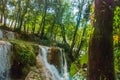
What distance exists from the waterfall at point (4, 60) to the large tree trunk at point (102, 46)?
1003cm

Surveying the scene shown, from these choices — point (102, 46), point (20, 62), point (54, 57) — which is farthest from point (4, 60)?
point (102, 46)

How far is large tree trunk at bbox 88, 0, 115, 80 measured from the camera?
9.09ft

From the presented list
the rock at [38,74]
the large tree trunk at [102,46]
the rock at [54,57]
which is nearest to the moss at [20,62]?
the rock at [38,74]

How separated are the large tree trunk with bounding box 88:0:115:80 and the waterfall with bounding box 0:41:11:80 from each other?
10.0m

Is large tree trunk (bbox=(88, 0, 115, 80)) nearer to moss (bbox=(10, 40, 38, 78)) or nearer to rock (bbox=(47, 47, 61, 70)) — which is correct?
moss (bbox=(10, 40, 38, 78))

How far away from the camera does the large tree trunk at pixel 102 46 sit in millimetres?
2771

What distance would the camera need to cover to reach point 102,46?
9.16ft

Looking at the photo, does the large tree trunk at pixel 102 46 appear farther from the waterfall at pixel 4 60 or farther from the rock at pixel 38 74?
the waterfall at pixel 4 60

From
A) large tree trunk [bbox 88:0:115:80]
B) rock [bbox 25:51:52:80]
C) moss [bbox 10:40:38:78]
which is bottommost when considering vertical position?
rock [bbox 25:51:52:80]

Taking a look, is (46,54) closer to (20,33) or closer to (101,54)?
(20,33)

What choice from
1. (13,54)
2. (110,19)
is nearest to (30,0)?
(13,54)

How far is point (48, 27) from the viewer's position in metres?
29.7

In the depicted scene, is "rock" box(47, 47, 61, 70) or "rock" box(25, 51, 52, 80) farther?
"rock" box(47, 47, 61, 70)

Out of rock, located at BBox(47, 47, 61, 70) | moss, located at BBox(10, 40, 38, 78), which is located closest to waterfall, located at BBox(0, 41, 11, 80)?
moss, located at BBox(10, 40, 38, 78)
